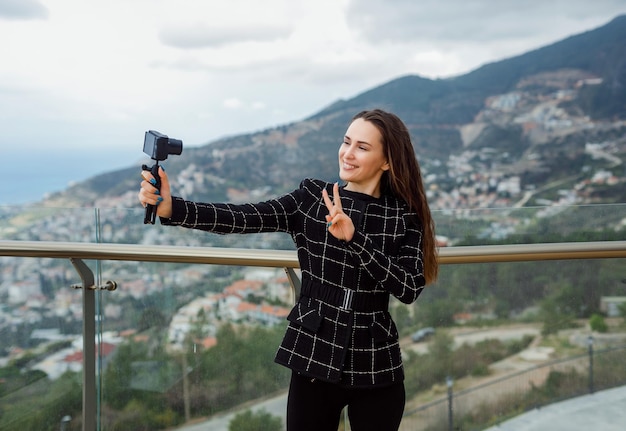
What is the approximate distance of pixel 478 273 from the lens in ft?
7.46

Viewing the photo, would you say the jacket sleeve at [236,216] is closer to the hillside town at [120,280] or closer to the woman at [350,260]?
the woman at [350,260]

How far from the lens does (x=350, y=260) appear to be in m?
1.51

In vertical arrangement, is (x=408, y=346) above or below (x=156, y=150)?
below

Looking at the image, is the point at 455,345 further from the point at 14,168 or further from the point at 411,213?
the point at 14,168

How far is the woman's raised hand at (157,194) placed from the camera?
4.70 feet

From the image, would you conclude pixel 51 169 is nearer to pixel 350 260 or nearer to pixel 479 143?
pixel 479 143

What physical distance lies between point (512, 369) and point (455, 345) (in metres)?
0.23

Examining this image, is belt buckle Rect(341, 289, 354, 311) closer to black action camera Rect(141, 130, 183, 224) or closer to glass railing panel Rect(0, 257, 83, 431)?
black action camera Rect(141, 130, 183, 224)

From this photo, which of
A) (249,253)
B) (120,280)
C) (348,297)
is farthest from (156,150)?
(120,280)

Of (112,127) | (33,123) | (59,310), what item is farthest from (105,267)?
(33,123)

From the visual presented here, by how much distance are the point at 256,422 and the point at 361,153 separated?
3.65 ft

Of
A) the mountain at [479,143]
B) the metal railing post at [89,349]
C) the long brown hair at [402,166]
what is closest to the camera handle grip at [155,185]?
the long brown hair at [402,166]

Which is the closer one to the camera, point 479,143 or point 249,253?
point 249,253

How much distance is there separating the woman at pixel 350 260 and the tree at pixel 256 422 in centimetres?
69
